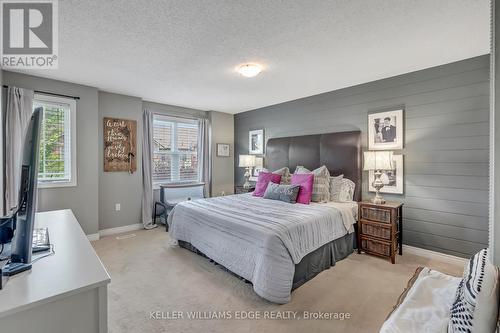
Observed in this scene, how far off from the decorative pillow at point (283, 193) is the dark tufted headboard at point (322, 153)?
855 millimetres

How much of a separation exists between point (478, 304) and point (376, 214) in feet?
7.88

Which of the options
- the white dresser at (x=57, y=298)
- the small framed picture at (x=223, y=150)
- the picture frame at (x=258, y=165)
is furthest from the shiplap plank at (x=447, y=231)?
the small framed picture at (x=223, y=150)

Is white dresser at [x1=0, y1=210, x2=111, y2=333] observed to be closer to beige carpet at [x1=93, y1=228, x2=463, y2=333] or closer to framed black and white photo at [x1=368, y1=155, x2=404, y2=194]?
beige carpet at [x1=93, y1=228, x2=463, y2=333]

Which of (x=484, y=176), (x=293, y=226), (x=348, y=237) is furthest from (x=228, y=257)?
(x=484, y=176)

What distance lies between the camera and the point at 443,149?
296cm

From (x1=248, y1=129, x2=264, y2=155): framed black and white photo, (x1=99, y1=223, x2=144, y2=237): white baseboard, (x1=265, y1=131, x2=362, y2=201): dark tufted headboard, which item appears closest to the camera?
(x1=265, y1=131, x2=362, y2=201): dark tufted headboard

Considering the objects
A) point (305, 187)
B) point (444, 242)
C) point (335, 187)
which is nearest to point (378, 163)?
point (335, 187)

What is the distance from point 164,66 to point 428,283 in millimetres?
3352

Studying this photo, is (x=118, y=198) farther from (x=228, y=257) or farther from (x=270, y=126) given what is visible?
(x=270, y=126)

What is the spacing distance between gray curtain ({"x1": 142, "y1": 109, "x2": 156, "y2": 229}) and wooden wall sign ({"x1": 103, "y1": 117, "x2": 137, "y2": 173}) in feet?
0.63

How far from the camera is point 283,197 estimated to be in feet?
11.5

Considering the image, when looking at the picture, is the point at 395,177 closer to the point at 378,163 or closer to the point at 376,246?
the point at 378,163

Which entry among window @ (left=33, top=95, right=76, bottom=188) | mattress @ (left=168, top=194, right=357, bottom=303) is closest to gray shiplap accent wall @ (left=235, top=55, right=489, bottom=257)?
mattress @ (left=168, top=194, right=357, bottom=303)

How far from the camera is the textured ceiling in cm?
187
